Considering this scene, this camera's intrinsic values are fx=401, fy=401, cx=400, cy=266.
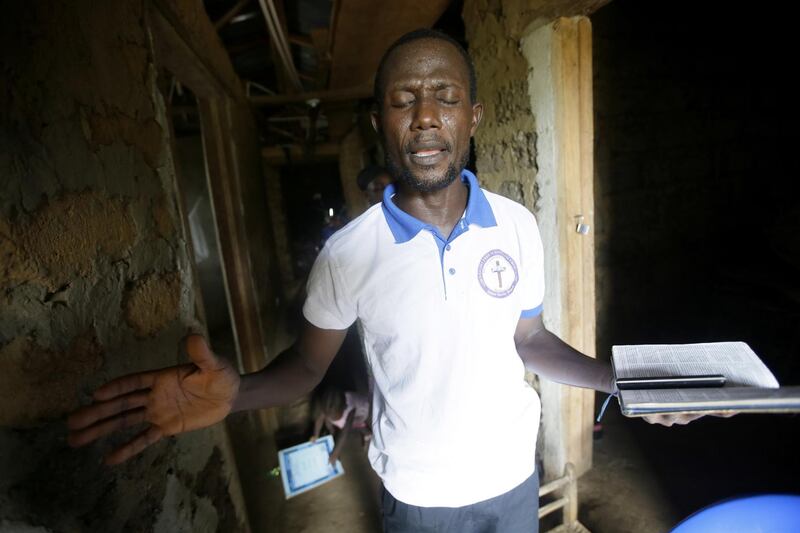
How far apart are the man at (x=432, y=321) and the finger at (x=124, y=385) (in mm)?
182

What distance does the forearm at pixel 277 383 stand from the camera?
3.06 ft

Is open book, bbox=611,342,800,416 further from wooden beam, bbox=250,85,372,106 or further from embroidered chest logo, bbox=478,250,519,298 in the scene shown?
wooden beam, bbox=250,85,372,106

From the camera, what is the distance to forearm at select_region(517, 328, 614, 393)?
40.2 inches

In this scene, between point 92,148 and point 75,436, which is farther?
point 92,148

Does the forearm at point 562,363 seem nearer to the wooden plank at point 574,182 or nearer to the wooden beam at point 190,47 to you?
the wooden plank at point 574,182

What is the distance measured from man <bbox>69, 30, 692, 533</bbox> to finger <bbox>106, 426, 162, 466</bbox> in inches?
7.0

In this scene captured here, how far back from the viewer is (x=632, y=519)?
2018mm

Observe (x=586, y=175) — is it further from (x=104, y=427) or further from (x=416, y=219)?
(x=104, y=427)

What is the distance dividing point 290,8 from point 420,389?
3.25 metres

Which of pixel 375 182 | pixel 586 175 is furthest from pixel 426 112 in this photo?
pixel 375 182

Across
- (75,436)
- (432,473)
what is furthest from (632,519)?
(75,436)

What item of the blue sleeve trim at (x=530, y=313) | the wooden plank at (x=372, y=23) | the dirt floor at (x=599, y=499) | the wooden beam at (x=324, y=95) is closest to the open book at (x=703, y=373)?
the blue sleeve trim at (x=530, y=313)

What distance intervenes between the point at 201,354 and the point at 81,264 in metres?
0.33

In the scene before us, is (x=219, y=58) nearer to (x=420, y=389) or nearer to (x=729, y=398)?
(x=420, y=389)
